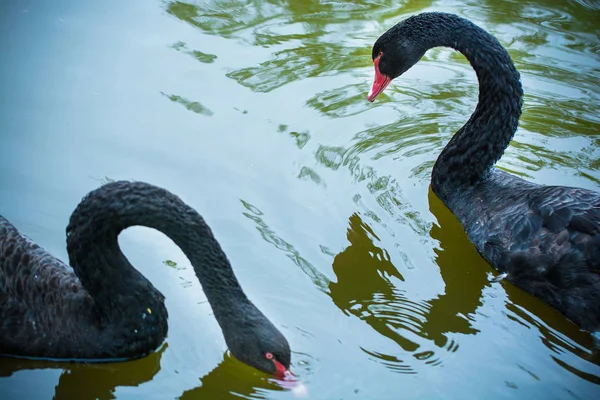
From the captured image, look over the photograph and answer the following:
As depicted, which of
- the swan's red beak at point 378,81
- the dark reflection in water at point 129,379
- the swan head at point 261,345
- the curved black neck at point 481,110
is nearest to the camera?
the swan head at point 261,345

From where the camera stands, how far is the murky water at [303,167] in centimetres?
370

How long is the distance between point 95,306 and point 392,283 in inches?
62.2

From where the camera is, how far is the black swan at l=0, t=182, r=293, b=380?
132 inches

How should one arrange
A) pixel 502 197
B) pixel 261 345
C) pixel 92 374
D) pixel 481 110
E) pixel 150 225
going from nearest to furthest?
pixel 261 345 → pixel 150 225 → pixel 92 374 → pixel 502 197 → pixel 481 110

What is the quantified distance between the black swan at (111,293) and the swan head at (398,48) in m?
2.02

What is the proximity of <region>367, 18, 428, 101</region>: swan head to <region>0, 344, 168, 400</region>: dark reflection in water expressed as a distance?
2390 mm

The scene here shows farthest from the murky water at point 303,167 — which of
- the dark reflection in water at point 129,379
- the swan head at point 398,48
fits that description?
the swan head at point 398,48

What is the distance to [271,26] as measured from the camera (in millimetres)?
6406

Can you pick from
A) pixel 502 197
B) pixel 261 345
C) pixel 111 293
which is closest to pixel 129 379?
pixel 111 293

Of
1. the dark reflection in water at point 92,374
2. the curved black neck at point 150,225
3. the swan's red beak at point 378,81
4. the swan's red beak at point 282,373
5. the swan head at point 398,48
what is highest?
the swan head at point 398,48

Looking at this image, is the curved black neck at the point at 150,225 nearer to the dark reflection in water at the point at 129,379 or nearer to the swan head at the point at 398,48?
the dark reflection in water at the point at 129,379

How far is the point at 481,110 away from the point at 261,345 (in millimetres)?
2334

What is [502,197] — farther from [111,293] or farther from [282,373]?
[111,293]

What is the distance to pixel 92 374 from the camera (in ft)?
11.8
